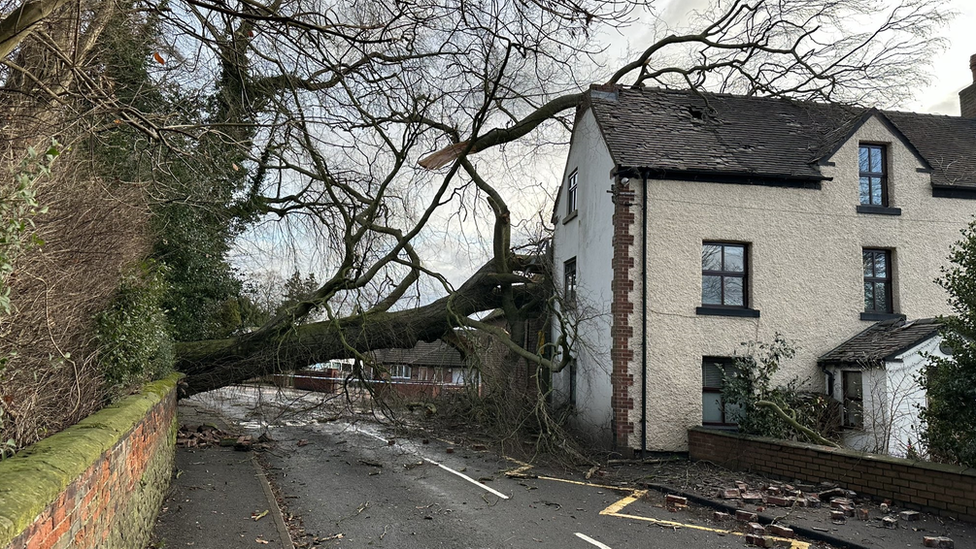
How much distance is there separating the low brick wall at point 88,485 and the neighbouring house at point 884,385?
12.0 m

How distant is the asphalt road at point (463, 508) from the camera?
7.86m

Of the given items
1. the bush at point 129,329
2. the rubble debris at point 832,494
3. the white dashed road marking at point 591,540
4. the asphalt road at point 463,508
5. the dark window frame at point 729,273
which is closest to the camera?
the bush at point 129,329

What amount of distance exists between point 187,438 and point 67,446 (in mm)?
12406

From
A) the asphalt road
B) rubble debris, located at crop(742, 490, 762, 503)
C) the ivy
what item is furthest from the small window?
the ivy

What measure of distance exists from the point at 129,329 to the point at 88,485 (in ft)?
9.37

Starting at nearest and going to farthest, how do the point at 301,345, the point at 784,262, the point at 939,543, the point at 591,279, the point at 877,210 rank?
the point at 939,543
the point at 784,262
the point at 877,210
the point at 301,345
the point at 591,279

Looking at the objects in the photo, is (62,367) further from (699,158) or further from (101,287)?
(699,158)

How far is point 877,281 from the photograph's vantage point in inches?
615

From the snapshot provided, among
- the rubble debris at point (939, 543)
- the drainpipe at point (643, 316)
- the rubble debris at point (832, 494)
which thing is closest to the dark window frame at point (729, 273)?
the drainpipe at point (643, 316)

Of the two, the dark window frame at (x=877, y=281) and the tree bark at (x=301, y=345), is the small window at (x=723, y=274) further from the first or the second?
the tree bark at (x=301, y=345)

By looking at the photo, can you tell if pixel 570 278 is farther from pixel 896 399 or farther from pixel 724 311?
pixel 896 399

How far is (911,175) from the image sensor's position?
15.6m

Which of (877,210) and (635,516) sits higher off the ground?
(877,210)

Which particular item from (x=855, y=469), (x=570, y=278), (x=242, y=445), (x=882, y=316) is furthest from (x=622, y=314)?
(x=242, y=445)
